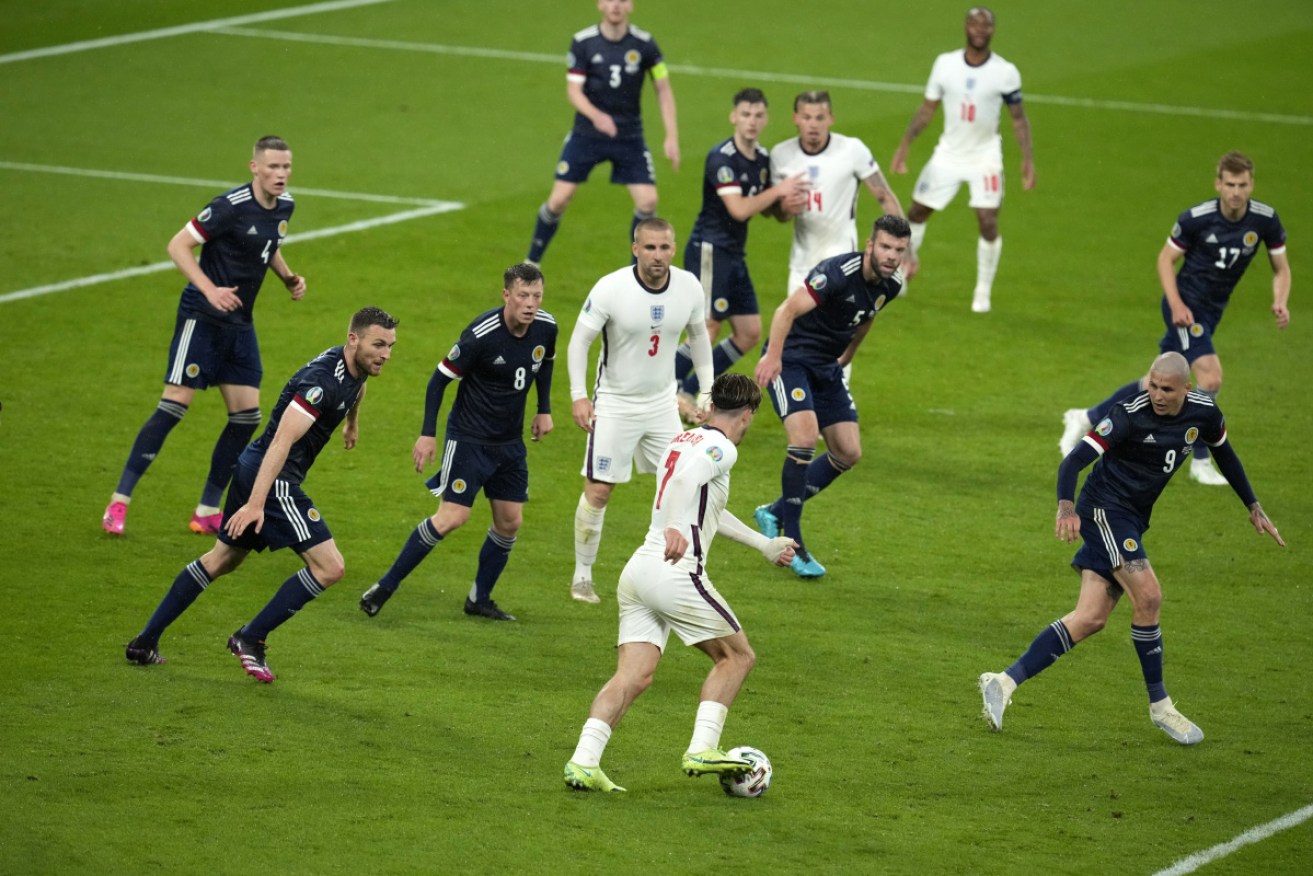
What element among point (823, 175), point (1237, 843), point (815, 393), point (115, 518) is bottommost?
point (1237, 843)

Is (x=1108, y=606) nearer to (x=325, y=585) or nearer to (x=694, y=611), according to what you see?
(x=694, y=611)

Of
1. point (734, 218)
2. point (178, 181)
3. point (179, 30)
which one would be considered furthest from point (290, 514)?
point (179, 30)

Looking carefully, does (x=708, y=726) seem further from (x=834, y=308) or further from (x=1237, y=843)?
(x=834, y=308)

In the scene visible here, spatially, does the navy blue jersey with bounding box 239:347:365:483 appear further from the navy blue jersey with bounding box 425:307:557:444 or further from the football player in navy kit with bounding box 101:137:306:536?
the football player in navy kit with bounding box 101:137:306:536

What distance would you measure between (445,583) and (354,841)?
3.89 m

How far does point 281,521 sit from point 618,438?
2518 millimetres

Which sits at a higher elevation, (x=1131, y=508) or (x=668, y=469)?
(x=668, y=469)

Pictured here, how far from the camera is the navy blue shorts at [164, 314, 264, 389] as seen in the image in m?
11.8

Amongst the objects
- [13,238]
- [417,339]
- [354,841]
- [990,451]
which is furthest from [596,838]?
[13,238]

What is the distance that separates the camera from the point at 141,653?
32.1 ft

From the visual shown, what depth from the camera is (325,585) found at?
31.7ft

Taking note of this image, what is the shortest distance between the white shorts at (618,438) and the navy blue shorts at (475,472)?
2.11 feet

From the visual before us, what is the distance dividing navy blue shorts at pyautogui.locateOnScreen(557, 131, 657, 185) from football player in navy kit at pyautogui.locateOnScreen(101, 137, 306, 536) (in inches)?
256

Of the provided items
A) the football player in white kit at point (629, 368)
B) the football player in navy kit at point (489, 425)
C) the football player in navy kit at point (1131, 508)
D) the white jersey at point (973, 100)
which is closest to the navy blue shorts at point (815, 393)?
the football player in white kit at point (629, 368)
